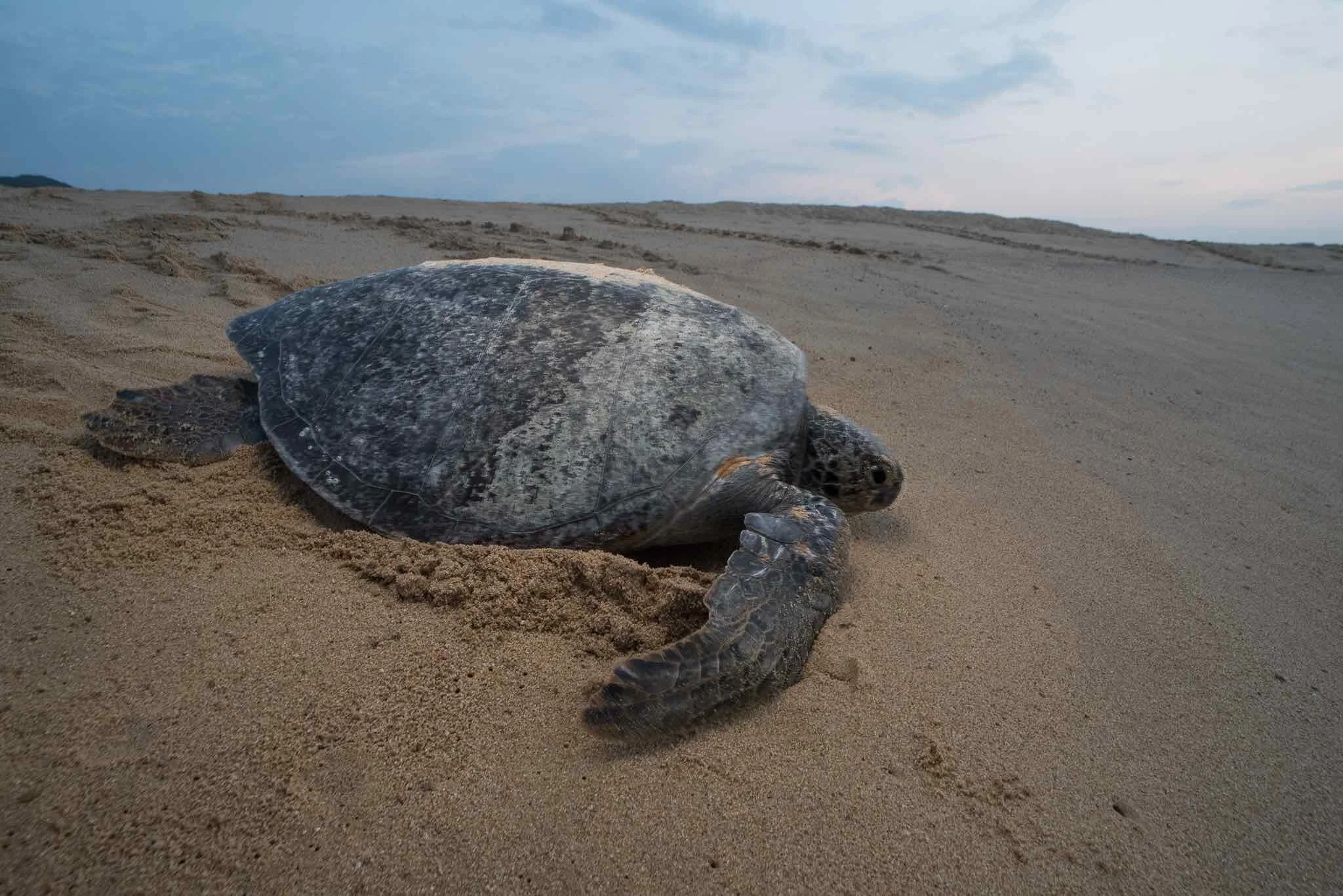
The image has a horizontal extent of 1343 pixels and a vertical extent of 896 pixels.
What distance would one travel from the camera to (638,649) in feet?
6.14

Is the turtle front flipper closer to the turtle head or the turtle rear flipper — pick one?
the turtle head

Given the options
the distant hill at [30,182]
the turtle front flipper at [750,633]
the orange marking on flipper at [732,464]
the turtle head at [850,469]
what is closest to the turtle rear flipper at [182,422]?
the orange marking on flipper at [732,464]

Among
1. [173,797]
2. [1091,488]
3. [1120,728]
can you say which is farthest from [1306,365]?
[173,797]

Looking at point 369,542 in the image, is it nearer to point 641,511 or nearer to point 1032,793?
point 641,511

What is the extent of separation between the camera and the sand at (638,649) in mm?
1318

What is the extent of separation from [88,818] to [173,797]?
13 centimetres

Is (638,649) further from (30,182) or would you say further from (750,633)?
(30,182)

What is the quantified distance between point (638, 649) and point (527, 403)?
1.01 m

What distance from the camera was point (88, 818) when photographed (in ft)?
4.11

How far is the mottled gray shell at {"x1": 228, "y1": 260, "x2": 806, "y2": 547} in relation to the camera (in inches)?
90.0

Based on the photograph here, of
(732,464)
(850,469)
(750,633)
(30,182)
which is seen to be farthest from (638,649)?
(30,182)

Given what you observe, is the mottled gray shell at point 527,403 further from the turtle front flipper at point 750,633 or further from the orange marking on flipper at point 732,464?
the turtle front flipper at point 750,633

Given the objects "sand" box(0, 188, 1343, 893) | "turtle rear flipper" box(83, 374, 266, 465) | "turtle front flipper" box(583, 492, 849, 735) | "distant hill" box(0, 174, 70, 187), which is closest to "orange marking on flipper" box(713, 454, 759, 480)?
"turtle front flipper" box(583, 492, 849, 735)

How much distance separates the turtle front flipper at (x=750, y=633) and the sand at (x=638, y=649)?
3.1 inches
